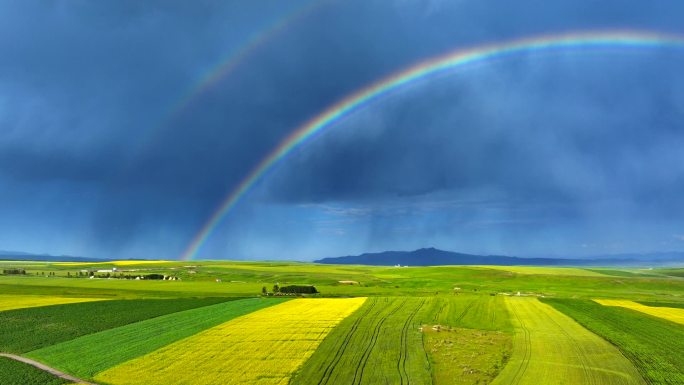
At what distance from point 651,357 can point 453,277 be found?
114 metres

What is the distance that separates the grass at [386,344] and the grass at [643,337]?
31.3 ft

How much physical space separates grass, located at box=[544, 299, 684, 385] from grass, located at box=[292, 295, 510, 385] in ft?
31.3

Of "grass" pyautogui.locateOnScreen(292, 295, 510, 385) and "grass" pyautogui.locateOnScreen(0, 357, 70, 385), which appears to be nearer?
"grass" pyautogui.locateOnScreen(0, 357, 70, 385)

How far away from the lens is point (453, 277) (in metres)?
146

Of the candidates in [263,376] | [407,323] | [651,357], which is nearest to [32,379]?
[263,376]

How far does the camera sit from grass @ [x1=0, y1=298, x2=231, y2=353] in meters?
40.6

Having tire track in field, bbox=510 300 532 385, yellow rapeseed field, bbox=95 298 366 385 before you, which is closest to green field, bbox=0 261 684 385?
tire track in field, bbox=510 300 532 385

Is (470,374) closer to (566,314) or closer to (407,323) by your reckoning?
(407,323)

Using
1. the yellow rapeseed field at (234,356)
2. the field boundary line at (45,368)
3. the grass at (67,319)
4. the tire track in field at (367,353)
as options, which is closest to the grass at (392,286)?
the grass at (67,319)

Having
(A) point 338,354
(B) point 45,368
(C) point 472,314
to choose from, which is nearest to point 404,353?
(A) point 338,354

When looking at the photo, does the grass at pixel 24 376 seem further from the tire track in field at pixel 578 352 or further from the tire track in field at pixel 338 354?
the tire track in field at pixel 578 352

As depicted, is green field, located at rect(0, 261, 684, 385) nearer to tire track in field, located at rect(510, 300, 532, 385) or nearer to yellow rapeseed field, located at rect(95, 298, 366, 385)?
tire track in field, located at rect(510, 300, 532, 385)

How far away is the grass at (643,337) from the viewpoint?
30.1 meters

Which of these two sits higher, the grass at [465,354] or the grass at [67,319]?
the grass at [67,319]
